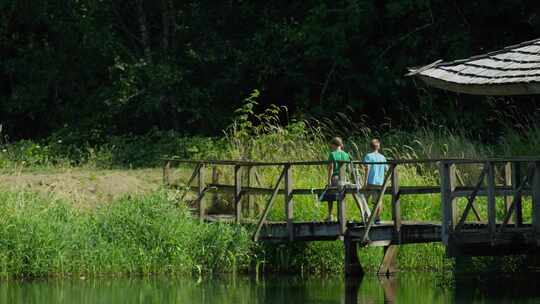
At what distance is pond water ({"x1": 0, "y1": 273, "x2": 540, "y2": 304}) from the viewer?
18000mm

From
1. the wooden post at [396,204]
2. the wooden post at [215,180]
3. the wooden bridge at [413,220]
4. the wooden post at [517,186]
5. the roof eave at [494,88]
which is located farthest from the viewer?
the wooden post at [215,180]

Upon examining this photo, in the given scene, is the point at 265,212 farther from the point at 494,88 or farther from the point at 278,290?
the point at 494,88

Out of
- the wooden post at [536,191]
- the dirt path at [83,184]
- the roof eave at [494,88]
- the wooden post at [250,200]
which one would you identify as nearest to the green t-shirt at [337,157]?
the wooden post at [250,200]

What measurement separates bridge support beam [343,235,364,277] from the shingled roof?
3.35 m

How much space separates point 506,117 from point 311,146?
5.51 meters

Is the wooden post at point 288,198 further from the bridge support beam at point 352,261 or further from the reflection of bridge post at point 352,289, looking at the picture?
the reflection of bridge post at point 352,289

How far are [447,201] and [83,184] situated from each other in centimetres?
840

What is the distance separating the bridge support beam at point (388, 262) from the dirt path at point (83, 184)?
4.51m

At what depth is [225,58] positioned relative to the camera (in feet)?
107

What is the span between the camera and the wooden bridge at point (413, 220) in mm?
17016

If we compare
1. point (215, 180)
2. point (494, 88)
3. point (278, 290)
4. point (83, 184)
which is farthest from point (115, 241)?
point (494, 88)

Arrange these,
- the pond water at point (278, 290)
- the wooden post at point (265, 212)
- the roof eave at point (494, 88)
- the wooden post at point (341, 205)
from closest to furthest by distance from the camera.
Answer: the roof eave at point (494, 88), the pond water at point (278, 290), the wooden post at point (341, 205), the wooden post at point (265, 212)

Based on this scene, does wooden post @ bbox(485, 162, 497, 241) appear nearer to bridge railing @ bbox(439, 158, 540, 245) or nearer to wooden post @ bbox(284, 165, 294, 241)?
bridge railing @ bbox(439, 158, 540, 245)

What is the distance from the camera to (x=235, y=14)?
3375cm
